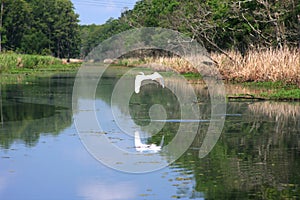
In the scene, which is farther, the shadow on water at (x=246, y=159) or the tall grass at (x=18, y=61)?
the tall grass at (x=18, y=61)

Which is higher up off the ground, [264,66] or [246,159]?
[264,66]

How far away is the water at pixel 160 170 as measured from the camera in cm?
711

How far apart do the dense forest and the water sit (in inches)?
499

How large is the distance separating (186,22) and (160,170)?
30.3 m

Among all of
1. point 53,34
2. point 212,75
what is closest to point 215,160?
point 212,75

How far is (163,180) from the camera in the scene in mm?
7730

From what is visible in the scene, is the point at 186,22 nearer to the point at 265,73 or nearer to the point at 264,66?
the point at 264,66

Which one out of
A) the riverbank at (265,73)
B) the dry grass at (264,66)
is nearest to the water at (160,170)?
the riverbank at (265,73)

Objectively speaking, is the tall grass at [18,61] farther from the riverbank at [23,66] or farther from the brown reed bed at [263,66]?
the brown reed bed at [263,66]

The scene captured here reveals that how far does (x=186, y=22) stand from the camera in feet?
125

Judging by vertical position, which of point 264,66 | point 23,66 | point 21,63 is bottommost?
point 264,66

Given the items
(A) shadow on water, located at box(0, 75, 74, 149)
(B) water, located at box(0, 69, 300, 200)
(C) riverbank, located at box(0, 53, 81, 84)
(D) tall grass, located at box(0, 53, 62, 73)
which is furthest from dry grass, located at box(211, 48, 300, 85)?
(D) tall grass, located at box(0, 53, 62, 73)

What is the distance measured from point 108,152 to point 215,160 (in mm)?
1873

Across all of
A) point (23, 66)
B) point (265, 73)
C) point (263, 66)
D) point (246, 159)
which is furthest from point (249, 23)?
Result: point (23, 66)
